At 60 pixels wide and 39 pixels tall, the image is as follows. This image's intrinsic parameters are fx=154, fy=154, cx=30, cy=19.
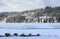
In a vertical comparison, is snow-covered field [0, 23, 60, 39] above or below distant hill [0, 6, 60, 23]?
below

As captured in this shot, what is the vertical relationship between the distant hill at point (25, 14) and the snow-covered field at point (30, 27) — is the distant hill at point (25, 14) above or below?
above

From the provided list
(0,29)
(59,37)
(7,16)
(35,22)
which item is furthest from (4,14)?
(59,37)

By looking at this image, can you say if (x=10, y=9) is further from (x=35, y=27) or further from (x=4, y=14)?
(x=35, y=27)

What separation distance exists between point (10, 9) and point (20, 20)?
13 cm

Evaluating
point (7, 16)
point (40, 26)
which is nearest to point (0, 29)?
point (7, 16)

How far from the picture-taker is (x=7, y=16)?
136 cm

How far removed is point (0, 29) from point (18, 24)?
16cm

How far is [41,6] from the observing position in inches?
53.4

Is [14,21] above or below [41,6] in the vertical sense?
below

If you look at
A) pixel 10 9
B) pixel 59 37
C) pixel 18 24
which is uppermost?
pixel 10 9

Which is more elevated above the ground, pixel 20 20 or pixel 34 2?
pixel 34 2

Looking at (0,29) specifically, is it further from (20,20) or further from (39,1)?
(39,1)

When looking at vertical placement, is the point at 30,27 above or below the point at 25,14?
below

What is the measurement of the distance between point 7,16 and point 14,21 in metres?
0.08
